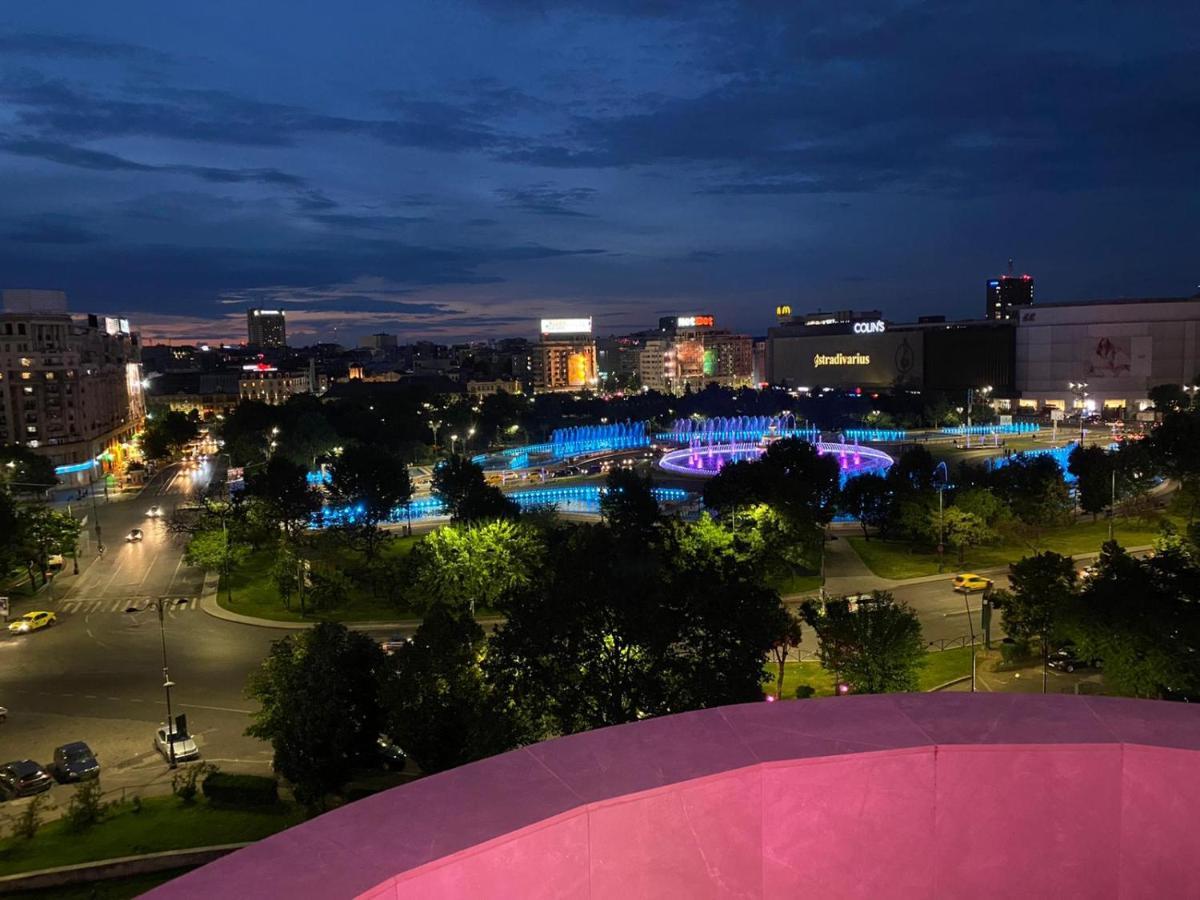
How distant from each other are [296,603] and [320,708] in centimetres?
2227

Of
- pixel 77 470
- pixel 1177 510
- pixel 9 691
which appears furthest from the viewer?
pixel 77 470

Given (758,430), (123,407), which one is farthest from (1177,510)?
(123,407)

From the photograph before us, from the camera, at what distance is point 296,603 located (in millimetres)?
42250

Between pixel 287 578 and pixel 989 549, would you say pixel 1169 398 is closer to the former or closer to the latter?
pixel 989 549

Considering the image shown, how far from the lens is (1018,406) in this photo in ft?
463

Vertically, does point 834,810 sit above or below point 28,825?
above

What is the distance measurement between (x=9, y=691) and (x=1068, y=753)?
116ft

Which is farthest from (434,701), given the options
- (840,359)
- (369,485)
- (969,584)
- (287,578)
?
(840,359)

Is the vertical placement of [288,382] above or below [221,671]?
above

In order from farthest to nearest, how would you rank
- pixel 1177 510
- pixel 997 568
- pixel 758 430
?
pixel 758 430 < pixel 1177 510 < pixel 997 568

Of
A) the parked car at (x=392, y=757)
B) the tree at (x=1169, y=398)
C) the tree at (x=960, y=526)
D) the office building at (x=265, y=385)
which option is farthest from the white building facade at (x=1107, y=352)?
the office building at (x=265, y=385)

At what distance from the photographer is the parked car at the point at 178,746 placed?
2506 centimetres

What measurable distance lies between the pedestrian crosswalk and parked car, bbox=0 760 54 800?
57.4 ft

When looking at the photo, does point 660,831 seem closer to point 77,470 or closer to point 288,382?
point 77,470
